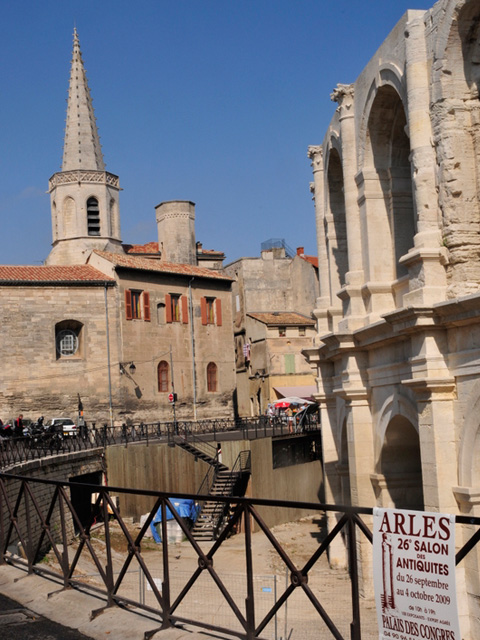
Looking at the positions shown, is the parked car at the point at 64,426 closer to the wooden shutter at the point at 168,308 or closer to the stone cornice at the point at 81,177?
the wooden shutter at the point at 168,308

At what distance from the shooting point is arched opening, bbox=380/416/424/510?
15.6 metres

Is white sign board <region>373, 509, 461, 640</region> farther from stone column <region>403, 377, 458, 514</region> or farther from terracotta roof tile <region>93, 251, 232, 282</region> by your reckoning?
terracotta roof tile <region>93, 251, 232, 282</region>

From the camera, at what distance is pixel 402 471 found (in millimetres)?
15875

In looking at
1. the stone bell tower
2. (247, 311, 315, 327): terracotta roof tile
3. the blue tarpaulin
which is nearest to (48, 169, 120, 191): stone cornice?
the stone bell tower

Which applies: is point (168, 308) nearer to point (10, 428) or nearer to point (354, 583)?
point (10, 428)

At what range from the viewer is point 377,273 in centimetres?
1559

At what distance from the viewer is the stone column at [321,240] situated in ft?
68.1

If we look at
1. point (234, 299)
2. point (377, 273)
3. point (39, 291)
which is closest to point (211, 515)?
point (377, 273)

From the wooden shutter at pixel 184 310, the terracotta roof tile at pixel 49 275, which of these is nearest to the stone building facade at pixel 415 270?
the terracotta roof tile at pixel 49 275

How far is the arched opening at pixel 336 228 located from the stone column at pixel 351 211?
292cm

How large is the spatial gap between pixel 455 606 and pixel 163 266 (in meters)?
40.8

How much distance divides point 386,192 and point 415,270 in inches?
146

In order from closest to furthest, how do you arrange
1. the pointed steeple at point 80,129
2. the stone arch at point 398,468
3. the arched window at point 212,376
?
1. the stone arch at point 398,468
2. the arched window at point 212,376
3. the pointed steeple at point 80,129

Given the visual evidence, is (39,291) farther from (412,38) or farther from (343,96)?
(412,38)
